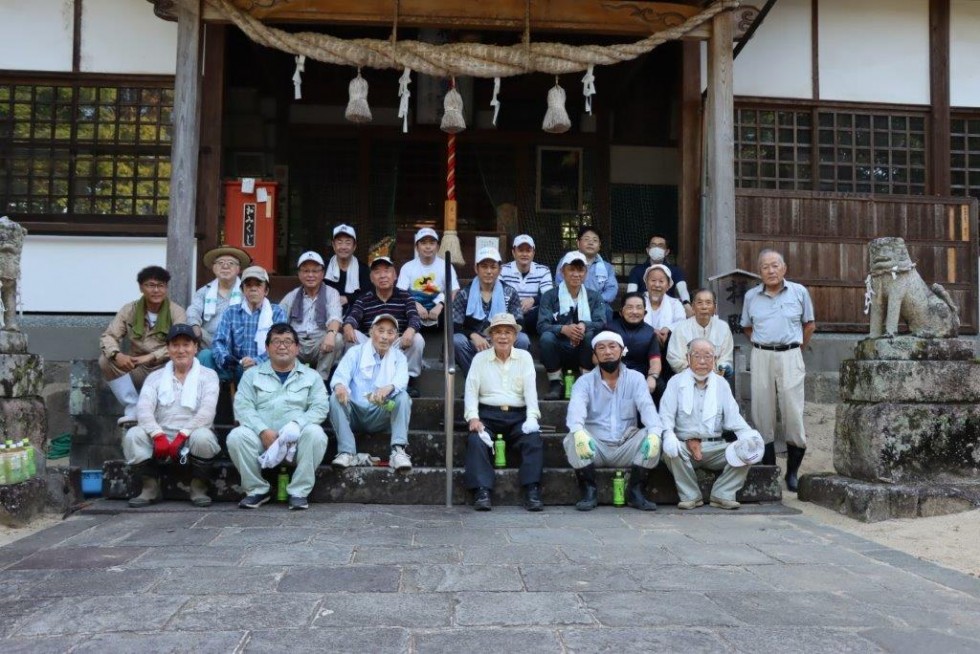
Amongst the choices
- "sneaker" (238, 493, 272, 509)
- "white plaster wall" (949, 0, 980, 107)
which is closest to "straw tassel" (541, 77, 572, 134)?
"sneaker" (238, 493, 272, 509)

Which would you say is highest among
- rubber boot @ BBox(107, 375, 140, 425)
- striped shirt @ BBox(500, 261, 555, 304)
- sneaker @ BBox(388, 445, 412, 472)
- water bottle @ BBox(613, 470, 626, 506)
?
striped shirt @ BBox(500, 261, 555, 304)

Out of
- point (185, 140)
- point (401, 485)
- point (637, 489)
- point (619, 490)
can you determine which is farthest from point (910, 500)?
point (185, 140)

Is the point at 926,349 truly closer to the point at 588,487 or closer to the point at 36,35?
the point at 588,487

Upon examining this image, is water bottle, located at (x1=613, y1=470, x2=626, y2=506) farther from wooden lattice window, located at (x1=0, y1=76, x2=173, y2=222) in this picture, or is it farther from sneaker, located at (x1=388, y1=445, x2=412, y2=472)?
wooden lattice window, located at (x1=0, y1=76, x2=173, y2=222)

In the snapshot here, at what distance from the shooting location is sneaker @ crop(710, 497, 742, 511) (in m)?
6.24

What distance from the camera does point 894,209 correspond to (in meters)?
9.85

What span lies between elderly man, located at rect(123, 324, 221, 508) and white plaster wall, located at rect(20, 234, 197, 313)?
3.31 meters

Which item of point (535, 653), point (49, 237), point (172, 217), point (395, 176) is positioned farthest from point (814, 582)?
point (395, 176)

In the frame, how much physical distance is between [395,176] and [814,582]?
32.0 feet

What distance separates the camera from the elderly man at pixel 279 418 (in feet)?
19.7

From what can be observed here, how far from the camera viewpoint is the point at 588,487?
6.23 m

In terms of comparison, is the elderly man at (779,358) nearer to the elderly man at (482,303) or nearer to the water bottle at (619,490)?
the water bottle at (619,490)

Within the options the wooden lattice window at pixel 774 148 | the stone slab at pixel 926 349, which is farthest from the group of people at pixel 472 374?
the wooden lattice window at pixel 774 148

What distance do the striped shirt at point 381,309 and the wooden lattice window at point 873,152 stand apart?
5.87 metres
